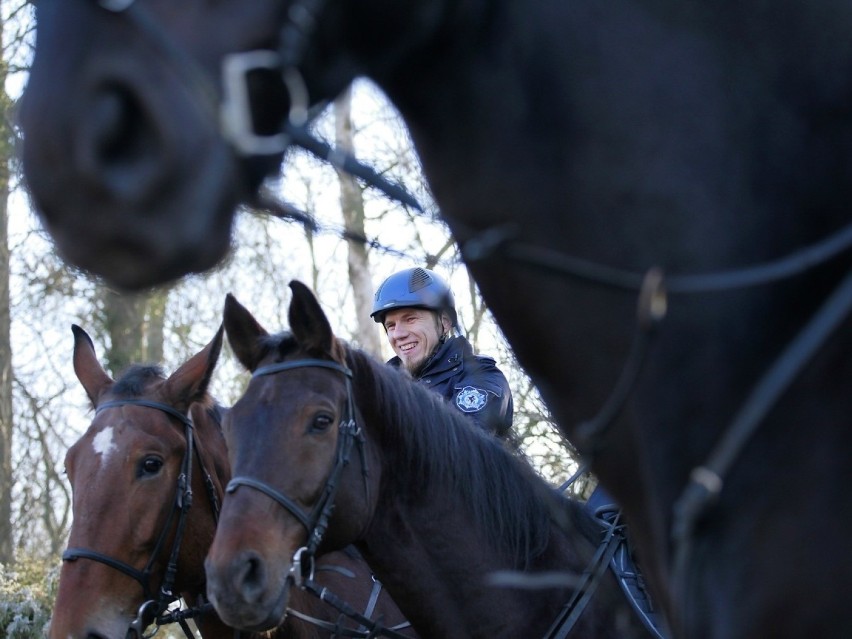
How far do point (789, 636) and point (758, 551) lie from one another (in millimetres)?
129

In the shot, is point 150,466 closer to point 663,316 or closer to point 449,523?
point 449,523

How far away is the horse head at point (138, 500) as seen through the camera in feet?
15.5

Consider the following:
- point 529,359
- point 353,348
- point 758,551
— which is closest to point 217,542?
point 353,348

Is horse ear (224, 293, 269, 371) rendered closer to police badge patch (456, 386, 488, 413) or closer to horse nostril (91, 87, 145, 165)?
police badge patch (456, 386, 488, 413)

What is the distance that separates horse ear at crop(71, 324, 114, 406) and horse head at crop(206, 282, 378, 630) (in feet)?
4.28

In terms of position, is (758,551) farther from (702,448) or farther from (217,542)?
(217,542)

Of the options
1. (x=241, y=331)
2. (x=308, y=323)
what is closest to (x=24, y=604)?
(x=241, y=331)

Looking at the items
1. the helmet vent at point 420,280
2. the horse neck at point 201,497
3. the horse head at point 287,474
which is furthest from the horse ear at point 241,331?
the helmet vent at point 420,280

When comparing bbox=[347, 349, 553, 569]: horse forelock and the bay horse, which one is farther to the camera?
bbox=[347, 349, 553, 569]: horse forelock

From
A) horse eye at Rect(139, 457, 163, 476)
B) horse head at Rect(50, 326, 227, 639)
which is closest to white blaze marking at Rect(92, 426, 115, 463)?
horse head at Rect(50, 326, 227, 639)

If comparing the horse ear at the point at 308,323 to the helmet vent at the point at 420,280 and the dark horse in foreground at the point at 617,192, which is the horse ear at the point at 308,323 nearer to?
the helmet vent at the point at 420,280

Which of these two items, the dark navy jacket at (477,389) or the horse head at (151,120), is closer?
the horse head at (151,120)

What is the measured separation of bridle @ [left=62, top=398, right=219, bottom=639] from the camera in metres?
4.76

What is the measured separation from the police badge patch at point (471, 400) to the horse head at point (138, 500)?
47.4 inches
